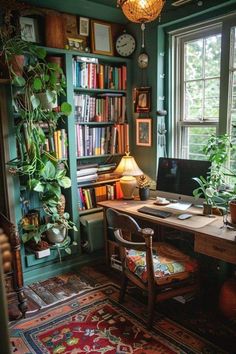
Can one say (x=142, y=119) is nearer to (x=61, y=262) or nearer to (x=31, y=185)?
(x=31, y=185)

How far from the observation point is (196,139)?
3027 millimetres

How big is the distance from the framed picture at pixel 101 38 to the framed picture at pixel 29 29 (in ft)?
1.98

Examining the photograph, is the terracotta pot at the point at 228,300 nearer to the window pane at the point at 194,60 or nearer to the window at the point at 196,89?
the window at the point at 196,89

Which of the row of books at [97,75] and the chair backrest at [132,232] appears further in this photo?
the row of books at [97,75]

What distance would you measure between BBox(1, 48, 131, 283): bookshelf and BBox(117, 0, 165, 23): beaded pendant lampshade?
1.02 metres

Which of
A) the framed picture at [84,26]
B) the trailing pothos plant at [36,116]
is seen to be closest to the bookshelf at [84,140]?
the trailing pothos plant at [36,116]

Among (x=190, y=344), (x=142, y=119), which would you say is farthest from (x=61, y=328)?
(x=142, y=119)

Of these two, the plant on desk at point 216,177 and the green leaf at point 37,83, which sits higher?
the green leaf at point 37,83

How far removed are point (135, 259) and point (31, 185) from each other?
1.06m

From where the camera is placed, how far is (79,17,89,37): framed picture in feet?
9.84

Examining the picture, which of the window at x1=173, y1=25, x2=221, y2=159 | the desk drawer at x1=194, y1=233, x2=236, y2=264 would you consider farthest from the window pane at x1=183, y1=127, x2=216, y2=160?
the desk drawer at x1=194, y1=233, x2=236, y2=264

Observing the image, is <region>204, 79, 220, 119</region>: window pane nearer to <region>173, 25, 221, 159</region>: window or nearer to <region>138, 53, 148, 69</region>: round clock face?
<region>173, 25, 221, 159</region>: window

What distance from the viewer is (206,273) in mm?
2809

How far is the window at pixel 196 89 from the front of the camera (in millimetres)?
2771
